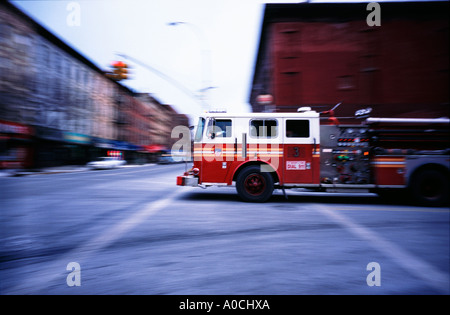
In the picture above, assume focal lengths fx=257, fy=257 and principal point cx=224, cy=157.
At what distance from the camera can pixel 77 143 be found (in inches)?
1191

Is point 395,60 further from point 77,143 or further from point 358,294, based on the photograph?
point 77,143

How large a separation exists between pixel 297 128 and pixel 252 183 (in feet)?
6.76

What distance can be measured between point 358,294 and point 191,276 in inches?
66.3

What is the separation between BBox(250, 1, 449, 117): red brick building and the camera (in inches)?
856

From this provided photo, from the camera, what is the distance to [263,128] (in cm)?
756

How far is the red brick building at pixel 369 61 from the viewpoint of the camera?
2173cm

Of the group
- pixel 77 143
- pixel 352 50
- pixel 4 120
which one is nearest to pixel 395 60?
pixel 352 50

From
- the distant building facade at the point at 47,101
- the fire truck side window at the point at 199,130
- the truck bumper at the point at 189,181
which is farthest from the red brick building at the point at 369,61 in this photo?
the distant building facade at the point at 47,101

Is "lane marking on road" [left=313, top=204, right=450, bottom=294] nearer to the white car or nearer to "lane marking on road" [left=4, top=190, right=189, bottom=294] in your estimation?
"lane marking on road" [left=4, top=190, right=189, bottom=294]

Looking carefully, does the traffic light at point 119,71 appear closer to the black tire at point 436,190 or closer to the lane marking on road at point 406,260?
the lane marking on road at point 406,260

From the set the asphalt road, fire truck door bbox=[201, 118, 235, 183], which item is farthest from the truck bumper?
the asphalt road

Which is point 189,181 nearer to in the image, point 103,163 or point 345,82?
point 345,82

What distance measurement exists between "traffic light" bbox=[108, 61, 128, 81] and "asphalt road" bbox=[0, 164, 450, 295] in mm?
6280

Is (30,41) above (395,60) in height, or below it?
above
